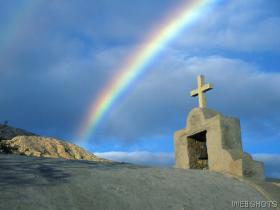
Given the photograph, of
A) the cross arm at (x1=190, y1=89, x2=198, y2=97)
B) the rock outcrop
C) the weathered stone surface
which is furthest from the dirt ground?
the rock outcrop

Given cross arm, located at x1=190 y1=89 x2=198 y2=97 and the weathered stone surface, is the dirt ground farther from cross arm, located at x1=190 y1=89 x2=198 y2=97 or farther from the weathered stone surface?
cross arm, located at x1=190 y1=89 x2=198 y2=97

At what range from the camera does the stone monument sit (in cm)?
1133

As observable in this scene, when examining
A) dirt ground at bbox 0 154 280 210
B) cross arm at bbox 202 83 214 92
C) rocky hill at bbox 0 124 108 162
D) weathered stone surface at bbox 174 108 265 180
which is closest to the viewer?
dirt ground at bbox 0 154 280 210

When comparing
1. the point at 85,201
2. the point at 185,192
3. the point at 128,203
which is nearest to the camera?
the point at 85,201

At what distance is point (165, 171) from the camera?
9.75 m

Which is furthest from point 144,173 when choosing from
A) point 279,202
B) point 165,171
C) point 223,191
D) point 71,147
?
point 71,147

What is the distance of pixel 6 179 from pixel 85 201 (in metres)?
1.27

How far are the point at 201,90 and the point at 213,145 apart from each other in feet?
8.19

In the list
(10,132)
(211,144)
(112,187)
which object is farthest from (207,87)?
(10,132)

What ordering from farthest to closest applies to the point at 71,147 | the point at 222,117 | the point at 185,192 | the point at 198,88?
the point at 71,147, the point at 198,88, the point at 222,117, the point at 185,192

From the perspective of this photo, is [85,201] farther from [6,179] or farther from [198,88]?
[198,88]

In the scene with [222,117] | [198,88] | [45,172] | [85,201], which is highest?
[198,88]

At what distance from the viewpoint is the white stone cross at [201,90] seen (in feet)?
45.8

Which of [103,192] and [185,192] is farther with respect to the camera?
[185,192]
